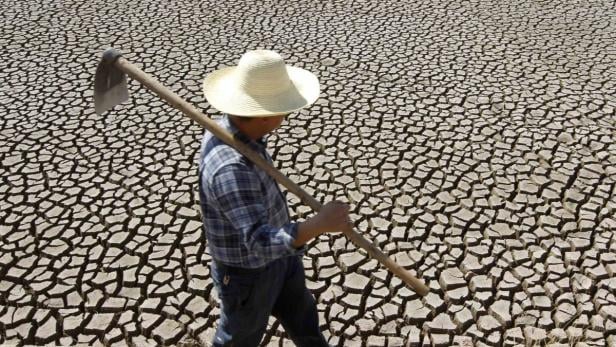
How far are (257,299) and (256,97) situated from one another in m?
0.75

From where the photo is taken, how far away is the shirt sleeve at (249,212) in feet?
5.89

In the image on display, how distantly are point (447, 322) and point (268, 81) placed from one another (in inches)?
76.7

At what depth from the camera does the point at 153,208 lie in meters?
4.07

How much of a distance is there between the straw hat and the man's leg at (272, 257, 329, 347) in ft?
2.15

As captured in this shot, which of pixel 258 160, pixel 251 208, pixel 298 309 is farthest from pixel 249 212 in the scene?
pixel 298 309

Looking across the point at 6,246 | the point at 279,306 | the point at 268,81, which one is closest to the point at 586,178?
the point at 279,306

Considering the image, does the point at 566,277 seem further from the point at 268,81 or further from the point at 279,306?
the point at 268,81

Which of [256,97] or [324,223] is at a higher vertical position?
[256,97]

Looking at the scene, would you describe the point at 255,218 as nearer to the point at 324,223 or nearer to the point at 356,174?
the point at 324,223

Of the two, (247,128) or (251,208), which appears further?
(247,128)

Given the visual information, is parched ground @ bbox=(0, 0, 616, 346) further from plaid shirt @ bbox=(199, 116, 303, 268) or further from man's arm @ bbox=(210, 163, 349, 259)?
man's arm @ bbox=(210, 163, 349, 259)

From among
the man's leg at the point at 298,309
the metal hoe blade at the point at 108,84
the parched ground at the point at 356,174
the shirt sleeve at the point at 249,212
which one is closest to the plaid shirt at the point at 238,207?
the shirt sleeve at the point at 249,212

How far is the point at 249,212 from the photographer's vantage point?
1.82m

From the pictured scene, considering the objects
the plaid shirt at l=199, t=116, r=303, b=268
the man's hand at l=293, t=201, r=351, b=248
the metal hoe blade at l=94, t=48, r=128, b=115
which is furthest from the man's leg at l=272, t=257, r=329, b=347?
the metal hoe blade at l=94, t=48, r=128, b=115
